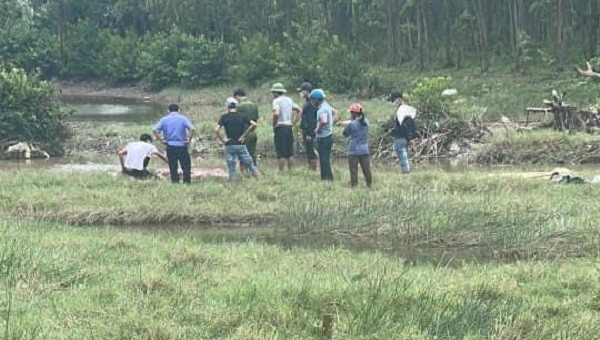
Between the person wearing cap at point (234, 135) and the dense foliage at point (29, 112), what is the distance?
10055mm

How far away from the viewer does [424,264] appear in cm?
877

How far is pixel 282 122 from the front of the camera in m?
14.7

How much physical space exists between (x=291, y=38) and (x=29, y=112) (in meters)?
24.8

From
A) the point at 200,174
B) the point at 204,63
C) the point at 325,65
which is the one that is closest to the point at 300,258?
the point at 200,174

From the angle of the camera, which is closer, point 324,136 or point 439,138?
point 324,136

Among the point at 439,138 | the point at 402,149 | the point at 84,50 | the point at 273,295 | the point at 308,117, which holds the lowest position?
the point at 439,138

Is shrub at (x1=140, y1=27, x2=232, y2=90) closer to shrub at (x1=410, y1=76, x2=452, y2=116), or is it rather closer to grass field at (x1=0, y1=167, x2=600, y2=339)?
shrub at (x1=410, y1=76, x2=452, y2=116)

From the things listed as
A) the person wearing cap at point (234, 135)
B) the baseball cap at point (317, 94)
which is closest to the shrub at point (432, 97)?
the baseball cap at point (317, 94)

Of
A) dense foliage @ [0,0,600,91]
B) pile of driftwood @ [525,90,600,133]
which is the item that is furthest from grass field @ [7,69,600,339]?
dense foliage @ [0,0,600,91]

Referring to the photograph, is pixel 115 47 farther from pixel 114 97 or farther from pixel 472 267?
pixel 472 267

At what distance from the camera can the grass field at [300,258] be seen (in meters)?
5.82

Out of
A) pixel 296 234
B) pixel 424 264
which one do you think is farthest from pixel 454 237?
pixel 296 234

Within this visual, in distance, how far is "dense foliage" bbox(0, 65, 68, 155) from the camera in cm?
2178

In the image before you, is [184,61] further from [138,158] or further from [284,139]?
[284,139]
